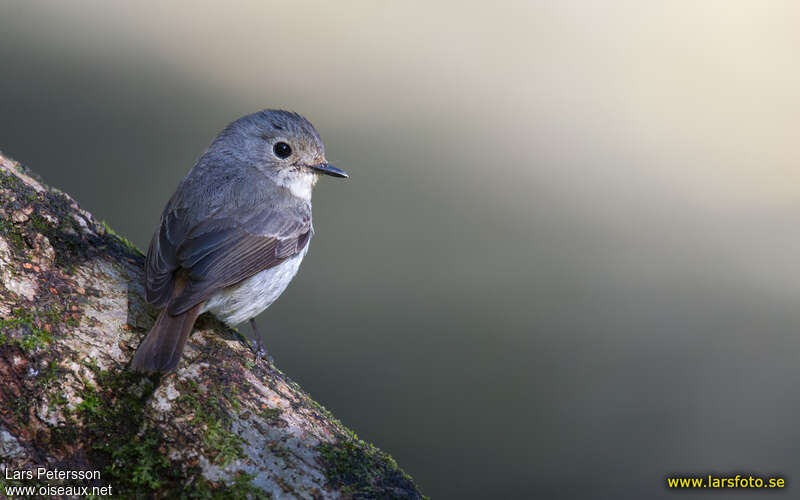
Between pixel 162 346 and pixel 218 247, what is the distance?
88 centimetres

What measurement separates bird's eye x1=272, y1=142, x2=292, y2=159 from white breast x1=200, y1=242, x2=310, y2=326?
622 mm

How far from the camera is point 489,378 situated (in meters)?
6.58

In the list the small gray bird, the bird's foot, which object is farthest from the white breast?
the bird's foot

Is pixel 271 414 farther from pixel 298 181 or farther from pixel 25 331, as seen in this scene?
pixel 298 181

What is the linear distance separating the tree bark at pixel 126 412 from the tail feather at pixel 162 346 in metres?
0.08

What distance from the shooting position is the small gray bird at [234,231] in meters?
3.01

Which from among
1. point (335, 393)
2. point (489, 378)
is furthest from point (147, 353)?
point (489, 378)

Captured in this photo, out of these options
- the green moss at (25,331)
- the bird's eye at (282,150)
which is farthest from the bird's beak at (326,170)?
the green moss at (25,331)

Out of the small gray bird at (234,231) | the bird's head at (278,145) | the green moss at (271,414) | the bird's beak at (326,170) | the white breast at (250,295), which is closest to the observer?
the green moss at (271,414)

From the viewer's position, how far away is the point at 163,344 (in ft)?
8.91

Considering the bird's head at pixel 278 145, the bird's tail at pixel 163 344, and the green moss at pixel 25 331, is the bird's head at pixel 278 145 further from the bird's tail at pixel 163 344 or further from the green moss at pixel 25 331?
the green moss at pixel 25 331

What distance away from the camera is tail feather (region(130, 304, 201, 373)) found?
2.64 metres

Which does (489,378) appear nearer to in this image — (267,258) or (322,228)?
(322,228)

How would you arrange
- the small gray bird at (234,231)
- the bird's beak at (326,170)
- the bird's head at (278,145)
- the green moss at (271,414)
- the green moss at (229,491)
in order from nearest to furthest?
the green moss at (229,491), the green moss at (271,414), the small gray bird at (234,231), the bird's head at (278,145), the bird's beak at (326,170)
